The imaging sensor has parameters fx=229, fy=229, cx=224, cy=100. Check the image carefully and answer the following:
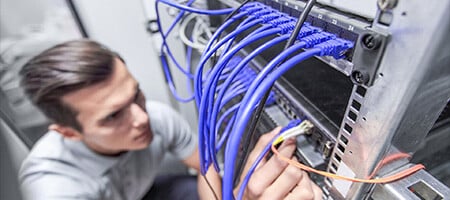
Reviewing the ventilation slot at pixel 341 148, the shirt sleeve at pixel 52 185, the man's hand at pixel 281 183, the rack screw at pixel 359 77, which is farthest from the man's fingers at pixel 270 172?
the shirt sleeve at pixel 52 185

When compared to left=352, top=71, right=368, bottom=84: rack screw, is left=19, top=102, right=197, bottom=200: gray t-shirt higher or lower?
lower

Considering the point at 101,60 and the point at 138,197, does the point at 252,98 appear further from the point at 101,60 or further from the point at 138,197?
the point at 138,197

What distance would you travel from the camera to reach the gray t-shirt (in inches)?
26.2

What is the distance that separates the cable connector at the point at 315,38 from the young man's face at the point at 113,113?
22.4 inches

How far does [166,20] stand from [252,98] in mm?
643

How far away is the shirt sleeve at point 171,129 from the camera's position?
3.00ft

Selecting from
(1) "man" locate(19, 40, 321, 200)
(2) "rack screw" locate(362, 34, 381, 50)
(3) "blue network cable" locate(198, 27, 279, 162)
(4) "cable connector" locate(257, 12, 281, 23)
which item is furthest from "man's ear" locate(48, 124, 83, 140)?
(2) "rack screw" locate(362, 34, 381, 50)

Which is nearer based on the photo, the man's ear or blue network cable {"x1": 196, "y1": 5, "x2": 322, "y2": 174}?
blue network cable {"x1": 196, "y1": 5, "x2": 322, "y2": 174}

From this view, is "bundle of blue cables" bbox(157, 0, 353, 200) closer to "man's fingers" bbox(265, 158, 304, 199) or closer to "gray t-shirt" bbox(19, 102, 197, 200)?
"man's fingers" bbox(265, 158, 304, 199)

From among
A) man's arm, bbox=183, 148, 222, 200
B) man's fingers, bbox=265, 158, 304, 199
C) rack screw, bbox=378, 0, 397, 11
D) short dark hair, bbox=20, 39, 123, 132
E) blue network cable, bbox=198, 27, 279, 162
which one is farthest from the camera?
man's arm, bbox=183, 148, 222, 200

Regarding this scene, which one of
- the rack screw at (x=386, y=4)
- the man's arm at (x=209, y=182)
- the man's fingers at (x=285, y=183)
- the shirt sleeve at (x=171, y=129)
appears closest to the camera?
the rack screw at (x=386, y=4)

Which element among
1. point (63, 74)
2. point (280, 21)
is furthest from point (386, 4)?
point (63, 74)

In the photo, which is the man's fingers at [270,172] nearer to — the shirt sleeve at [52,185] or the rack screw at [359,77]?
the rack screw at [359,77]

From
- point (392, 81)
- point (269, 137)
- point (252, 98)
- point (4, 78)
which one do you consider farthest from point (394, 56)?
point (4, 78)
